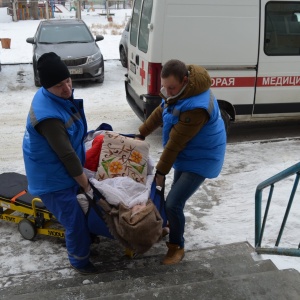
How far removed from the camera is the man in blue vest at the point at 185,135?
2994 mm

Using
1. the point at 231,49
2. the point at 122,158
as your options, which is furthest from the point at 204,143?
the point at 231,49

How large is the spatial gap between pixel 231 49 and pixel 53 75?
371cm

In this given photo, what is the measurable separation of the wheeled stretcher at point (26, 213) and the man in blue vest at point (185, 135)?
110 centimetres

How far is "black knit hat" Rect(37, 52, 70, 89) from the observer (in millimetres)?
2793

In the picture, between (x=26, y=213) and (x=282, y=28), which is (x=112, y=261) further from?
(x=282, y=28)

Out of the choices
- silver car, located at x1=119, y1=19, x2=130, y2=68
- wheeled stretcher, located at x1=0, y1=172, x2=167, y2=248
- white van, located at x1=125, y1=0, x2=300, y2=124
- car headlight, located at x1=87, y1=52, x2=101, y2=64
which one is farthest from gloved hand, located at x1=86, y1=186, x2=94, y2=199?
silver car, located at x1=119, y1=19, x2=130, y2=68

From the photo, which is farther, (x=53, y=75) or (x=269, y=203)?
(x=269, y=203)

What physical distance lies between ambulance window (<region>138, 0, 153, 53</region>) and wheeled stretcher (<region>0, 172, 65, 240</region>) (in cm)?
301

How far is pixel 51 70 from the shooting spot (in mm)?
2793

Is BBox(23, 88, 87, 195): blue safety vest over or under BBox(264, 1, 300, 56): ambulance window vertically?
under

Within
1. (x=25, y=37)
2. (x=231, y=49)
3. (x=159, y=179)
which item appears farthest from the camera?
(x=25, y=37)

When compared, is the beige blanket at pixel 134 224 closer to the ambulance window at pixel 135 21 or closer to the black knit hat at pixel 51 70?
the black knit hat at pixel 51 70

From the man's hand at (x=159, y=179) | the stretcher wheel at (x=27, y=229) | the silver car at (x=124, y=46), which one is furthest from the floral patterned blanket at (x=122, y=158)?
the silver car at (x=124, y=46)

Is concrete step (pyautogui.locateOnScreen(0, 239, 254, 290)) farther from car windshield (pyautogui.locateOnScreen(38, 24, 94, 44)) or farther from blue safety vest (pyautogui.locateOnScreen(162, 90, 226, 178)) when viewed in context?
car windshield (pyautogui.locateOnScreen(38, 24, 94, 44))
